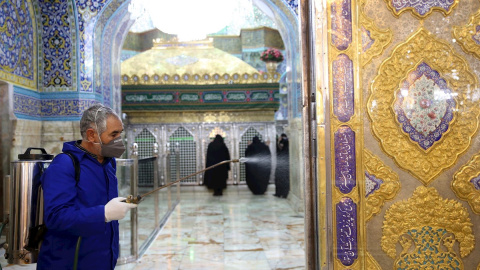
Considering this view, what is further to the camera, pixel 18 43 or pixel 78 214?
pixel 18 43

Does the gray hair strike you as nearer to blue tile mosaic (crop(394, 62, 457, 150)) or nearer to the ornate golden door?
the ornate golden door

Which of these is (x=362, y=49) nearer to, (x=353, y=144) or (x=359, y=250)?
(x=353, y=144)

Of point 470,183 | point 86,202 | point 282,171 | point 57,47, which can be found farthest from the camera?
point 282,171

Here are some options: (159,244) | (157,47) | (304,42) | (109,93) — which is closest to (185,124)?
(157,47)

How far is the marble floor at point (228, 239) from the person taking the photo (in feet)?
10.4

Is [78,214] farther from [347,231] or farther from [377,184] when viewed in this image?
[377,184]

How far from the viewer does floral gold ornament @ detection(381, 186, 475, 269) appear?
72.4 inches

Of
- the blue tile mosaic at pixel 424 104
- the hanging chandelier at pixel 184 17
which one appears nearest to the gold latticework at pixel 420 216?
the blue tile mosaic at pixel 424 104

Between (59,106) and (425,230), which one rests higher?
(59,106)

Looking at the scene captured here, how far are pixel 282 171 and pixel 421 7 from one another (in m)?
5.30

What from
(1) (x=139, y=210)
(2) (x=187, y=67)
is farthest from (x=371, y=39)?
(2) (x=187, y=67)

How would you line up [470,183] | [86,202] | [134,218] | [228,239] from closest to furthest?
[86,202]
[470,183]
[134,218]
[228,239]

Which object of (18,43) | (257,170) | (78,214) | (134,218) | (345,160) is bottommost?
(134,218)

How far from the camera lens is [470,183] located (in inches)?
72.3
